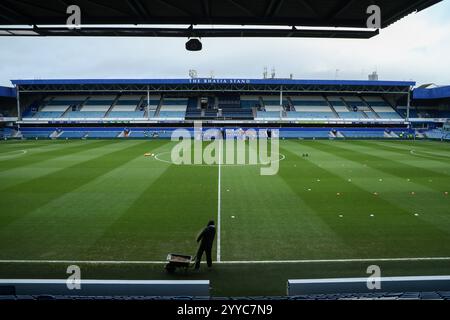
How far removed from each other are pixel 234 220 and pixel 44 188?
10.8 meters

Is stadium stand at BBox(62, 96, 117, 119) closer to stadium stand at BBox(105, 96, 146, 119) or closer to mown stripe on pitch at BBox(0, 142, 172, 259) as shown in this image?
stadium stand at BBox(105, 96, 146, 119)

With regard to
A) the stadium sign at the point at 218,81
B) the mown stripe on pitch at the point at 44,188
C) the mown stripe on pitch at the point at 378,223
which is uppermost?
the stadium sign at the point at 218,81

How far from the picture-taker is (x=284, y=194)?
1811 cm

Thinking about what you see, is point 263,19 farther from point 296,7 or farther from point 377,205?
point 377,205

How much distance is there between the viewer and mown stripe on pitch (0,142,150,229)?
15.2 meters

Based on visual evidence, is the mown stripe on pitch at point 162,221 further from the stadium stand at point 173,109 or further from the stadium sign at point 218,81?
the stadium stand at point 173,109

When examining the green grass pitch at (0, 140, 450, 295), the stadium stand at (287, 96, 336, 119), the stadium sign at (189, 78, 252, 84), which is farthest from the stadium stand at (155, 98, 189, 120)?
the green grass pitch at (0, 140, 450, 295)

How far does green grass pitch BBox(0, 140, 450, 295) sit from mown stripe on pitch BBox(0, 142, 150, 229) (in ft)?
0.21

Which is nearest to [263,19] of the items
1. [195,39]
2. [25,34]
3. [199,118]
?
[195,39]

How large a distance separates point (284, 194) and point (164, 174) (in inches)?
339

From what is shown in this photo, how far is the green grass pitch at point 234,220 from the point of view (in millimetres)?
9828

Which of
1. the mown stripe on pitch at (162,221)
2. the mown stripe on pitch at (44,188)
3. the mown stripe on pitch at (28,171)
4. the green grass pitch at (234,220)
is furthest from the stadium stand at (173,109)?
the mown stripe on pitch at (162,221)

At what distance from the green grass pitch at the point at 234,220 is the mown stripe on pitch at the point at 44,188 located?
0.06 metres

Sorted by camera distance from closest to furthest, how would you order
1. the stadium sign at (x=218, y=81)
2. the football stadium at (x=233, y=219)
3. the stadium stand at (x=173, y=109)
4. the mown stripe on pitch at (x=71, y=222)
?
the football stadium at (x=233, y=219), the mown stripe on pitch at (x=71, y=222), the stadium sign at (x=218, y=81), the stadium stand at (x=173, y=109)
